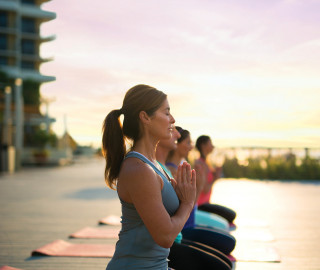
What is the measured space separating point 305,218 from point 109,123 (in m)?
6.98

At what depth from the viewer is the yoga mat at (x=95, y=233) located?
21.3ft

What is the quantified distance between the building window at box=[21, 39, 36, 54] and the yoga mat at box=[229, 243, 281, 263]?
198 ft

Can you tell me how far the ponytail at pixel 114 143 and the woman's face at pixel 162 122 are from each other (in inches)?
7.0

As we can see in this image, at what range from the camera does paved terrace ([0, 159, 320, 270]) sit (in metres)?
5.07

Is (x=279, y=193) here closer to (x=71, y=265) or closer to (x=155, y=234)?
(x=71, y=265)

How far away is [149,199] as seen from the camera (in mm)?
2025

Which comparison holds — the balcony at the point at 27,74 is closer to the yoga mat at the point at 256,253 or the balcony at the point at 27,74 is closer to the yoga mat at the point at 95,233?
the yoga mat at the point at 95,233

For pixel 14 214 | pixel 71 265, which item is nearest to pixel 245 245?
pixel 71 265

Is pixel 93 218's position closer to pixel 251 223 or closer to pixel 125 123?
pixel 251 223

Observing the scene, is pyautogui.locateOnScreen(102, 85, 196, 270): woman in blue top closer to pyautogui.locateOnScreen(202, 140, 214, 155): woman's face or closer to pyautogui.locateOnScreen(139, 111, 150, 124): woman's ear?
pyautogui.locateOnScreen(139, 111, 150, 124): woman's ear

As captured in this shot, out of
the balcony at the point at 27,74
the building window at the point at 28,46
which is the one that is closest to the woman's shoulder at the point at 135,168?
the balcony at the point at 27,74

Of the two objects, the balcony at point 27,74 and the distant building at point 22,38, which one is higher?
the distant building at point 22,38

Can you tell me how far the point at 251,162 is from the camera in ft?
65.6

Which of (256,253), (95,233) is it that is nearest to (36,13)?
(95,233)
